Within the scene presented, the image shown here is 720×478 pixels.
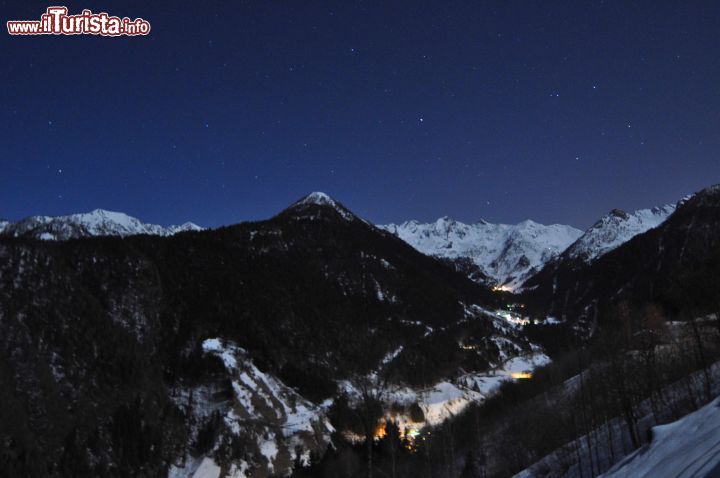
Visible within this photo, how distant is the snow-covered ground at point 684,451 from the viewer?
12.2 meters

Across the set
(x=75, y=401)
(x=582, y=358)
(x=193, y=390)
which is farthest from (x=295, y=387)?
(x=582, y=358)

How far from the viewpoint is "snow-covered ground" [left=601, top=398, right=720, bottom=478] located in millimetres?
12173

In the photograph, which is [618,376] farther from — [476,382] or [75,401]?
[476,382]

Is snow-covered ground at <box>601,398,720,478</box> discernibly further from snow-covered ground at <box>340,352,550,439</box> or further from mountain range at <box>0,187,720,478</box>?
snow-covered ground at <box>340,352,550,439</box>

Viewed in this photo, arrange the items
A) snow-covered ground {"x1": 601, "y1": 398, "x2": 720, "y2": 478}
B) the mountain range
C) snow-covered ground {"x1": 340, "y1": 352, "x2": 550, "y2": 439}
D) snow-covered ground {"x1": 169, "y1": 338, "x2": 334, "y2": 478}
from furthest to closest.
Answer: snow-covered ground {"x1": 340, "y1": 352, "x2": 550, "y2": 439}
the mountain range
snow-covered ground {"x1": 169, "y1": 338, "x2": 334, "y2": 478}
snow-covered ground {"x1": 601, "y1": 398, "x2": 720, "y2": 478}

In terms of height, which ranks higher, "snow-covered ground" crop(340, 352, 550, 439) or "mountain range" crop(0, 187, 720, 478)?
"mountain range" crop(0, 187, 720, 478)

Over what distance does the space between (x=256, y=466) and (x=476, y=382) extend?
92.0 meters

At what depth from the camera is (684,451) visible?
1559 cm

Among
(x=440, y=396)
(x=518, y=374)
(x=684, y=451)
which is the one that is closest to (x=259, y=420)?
(x=440, y=396)

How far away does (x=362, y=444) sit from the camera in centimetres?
10281

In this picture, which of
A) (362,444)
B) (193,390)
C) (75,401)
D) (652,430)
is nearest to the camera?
(652,430)

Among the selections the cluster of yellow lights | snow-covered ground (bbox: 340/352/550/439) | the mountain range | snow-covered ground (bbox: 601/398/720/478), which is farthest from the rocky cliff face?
snow-covered ground (bbox: 601/398/720/478)

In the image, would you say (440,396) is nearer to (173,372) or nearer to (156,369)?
(173,372)

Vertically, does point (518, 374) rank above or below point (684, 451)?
below
